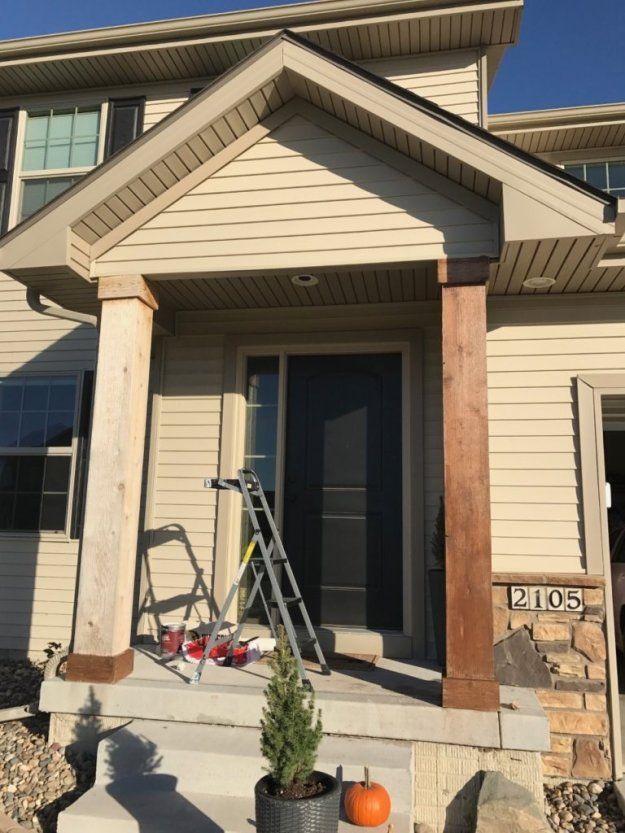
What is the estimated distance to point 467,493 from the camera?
11.0 ft

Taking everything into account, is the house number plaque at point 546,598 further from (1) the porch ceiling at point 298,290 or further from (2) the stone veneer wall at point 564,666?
(1) the porch ceiling at point 298,290

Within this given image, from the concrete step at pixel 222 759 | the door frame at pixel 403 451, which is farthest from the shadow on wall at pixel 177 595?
the concrete step at pixel 222 759

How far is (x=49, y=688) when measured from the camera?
3.59 meters

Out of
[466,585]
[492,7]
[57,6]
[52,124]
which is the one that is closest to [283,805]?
[466,585]

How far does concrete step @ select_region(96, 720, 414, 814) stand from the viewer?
2.96m

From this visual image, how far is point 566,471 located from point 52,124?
18.9 ft

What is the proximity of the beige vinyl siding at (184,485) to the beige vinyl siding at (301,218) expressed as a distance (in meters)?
1.28

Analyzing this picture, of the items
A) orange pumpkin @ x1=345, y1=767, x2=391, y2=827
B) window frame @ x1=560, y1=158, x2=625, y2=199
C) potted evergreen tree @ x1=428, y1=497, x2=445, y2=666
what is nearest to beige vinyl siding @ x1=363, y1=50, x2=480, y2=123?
window frame @ x1=560, y1=158, x2=625, y2=199

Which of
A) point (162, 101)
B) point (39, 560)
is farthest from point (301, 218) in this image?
point (39, 560)

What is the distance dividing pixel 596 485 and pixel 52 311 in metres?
3.86

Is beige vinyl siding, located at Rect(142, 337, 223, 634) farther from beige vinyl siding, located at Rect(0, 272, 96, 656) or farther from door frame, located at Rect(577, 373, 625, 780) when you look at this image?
door frame, located at Rect(577, 373, 625, 780)

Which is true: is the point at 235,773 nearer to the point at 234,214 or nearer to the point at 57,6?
the point at 234,214

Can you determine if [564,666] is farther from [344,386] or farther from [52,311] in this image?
[52,311]

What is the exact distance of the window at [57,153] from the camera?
6.26 metres
